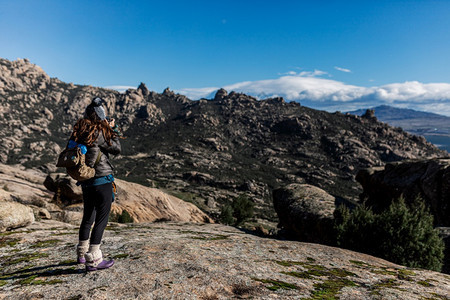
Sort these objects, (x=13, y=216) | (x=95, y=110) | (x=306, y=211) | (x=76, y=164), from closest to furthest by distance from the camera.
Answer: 1. (x=76, y=164)
2. (x=95, y=110)
3. (x=13, y=216)
4. (x=306, y=211)

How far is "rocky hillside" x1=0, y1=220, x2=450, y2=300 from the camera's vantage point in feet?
18.9

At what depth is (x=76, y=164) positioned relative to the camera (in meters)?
5.71

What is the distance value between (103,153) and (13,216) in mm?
9018

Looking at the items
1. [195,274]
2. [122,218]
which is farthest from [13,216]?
[122,218]

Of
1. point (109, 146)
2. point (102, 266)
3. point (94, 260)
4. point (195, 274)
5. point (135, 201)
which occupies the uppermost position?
point (109, 146)

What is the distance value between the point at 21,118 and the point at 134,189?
224m

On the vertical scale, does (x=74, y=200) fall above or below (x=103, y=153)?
below

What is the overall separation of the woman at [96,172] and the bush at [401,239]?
18.1m

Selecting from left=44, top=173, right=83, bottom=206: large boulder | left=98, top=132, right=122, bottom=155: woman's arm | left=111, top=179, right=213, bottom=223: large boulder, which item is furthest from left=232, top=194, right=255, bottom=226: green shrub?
left=98, top=132, right=122, bottom=155: woman's arm

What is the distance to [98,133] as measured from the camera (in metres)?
6.23

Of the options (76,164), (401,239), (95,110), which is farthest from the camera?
(401,239)

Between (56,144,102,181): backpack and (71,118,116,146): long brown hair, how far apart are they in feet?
0.72

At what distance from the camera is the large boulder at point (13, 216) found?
36.8 ft

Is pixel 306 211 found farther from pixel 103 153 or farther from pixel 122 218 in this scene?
pixel 103 153
